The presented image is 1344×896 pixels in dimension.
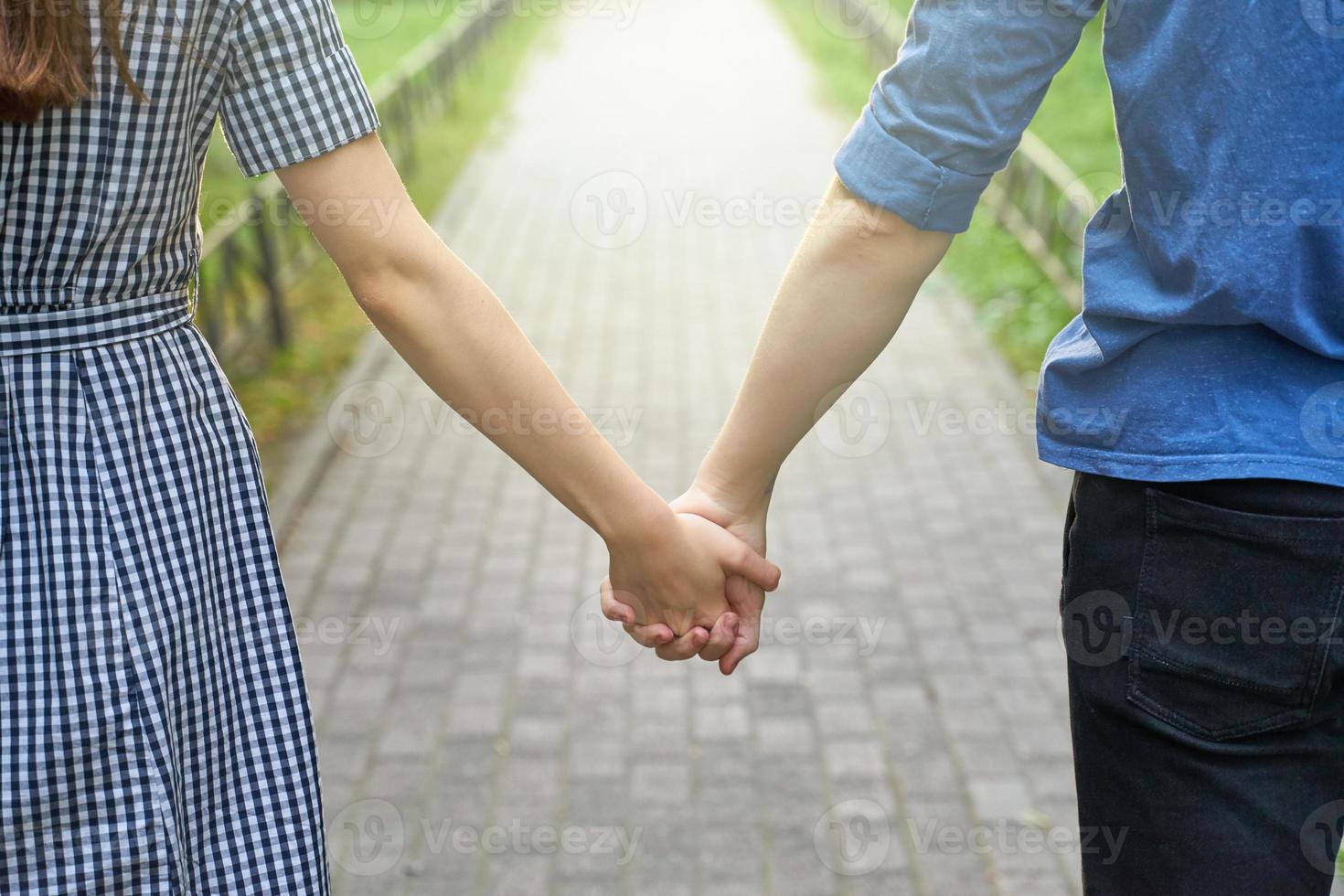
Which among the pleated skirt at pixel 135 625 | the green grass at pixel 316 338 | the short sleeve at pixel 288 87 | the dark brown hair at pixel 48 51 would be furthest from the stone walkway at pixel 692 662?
the dark brown hair at pixel 48 51

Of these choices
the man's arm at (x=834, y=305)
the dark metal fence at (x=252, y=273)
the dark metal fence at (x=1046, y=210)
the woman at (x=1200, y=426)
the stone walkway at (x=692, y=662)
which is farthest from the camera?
the dark metal fence at (x=1046, y=210)

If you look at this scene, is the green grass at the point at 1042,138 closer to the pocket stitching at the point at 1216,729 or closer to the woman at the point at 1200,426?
the woman at the point at 1200,426

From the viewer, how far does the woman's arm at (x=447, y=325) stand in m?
1.63

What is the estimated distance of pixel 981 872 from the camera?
3.38 metres

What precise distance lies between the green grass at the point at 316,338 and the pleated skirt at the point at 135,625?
4158 millimetres

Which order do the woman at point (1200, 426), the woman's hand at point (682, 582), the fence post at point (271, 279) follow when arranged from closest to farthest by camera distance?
the woman at point (1200, 426) → the woman's hand at point (682, 582) → the fence post at point (271, 279)

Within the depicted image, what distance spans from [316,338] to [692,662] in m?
3.80

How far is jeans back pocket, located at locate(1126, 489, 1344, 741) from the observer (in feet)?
4.86

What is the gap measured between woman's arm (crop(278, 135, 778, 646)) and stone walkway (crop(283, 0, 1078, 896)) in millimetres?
1621

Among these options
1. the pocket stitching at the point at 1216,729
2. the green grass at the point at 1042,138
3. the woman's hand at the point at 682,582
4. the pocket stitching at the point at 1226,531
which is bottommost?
the green grass at the point at 1042,138

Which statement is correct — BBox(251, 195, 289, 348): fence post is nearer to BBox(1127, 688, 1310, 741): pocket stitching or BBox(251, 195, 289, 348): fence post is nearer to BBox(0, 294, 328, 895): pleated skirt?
BBox(0, 294, 328, 895): pleated skirt

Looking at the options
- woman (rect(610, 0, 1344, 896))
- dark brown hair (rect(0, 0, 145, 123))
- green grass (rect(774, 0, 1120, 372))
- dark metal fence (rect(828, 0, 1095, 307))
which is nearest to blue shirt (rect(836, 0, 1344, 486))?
woman (rect(610, 0, 1344, 896))

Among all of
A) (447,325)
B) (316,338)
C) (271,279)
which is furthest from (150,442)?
(316,338)

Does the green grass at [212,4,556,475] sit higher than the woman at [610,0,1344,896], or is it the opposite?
the woman at [610,0,1344,896]
